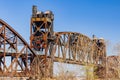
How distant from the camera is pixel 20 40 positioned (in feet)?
243

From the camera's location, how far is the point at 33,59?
3319 inches

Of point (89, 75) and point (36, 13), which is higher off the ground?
point (36, 13)

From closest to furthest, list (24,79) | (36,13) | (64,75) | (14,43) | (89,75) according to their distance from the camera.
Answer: (64,75), (89,75), (14,43), (24,79), (36,13)

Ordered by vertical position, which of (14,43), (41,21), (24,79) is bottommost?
(24,79)

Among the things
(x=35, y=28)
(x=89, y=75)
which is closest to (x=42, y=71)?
(x=35, y=28)

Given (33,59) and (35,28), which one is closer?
(33,59)

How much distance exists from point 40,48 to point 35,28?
5036 millimetres

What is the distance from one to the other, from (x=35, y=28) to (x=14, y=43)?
22.2 m

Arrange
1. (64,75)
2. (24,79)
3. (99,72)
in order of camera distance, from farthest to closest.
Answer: (99,72), (24,79), (64,75)

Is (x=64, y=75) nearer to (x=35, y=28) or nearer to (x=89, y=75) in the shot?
(x=89, y=75)

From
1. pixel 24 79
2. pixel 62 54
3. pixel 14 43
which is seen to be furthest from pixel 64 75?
pixel 62 54

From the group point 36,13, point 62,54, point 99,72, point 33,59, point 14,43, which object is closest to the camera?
point 14,43

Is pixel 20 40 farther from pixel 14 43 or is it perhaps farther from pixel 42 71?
pixel 42 71

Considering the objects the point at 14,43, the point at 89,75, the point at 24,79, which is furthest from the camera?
the point at 24,79
